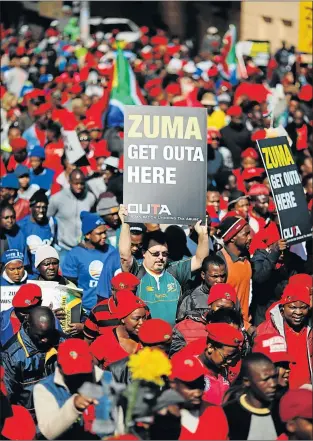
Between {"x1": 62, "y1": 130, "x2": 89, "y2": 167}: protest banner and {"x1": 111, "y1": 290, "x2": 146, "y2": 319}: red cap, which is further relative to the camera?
{"x1": 62, "y1": 130, "x2": 89, "y2": 167}: protest banner

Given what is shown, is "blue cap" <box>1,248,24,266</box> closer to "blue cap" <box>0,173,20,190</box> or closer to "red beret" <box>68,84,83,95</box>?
"blue cap" <box>0,173,20,190</box>

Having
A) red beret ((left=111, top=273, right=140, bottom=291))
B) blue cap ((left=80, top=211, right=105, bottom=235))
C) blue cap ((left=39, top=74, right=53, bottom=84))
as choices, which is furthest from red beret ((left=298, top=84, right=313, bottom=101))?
red beret ((left=111, top=273, right=140, bottom=291))

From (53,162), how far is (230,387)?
793 cm

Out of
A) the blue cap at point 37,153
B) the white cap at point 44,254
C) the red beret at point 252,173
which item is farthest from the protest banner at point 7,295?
the blue cap at point 37,153

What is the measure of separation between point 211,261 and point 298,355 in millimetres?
1356

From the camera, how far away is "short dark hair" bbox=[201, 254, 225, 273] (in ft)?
30.3

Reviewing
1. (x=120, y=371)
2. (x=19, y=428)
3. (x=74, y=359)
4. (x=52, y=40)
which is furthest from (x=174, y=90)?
(x=19, y=428)

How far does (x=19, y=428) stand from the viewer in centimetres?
643

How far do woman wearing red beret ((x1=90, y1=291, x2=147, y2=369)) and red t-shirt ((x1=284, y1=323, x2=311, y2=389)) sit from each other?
1.01m

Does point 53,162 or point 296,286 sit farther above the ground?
point 296,286

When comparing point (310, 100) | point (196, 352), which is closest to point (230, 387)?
point (196, 352)

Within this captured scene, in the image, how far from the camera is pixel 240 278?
9.91m

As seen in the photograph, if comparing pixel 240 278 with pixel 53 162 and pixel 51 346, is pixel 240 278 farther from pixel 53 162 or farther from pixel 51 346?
pixel 53 162

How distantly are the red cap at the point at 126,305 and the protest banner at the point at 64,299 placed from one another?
103 cm
